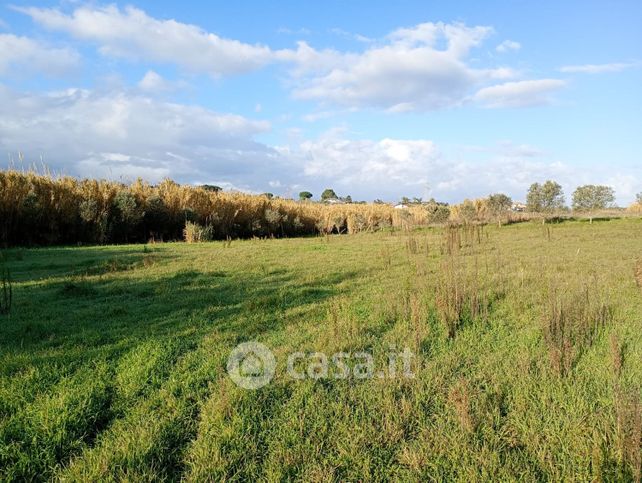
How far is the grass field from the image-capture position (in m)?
2.67

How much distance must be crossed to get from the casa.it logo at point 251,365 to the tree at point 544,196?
3472 cm

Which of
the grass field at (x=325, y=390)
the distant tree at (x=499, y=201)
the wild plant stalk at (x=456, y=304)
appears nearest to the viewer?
the grass field at (x=325, y=390)

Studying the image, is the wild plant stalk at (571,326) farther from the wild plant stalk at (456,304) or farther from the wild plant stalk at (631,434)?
the wild plant stalk at (631,434)

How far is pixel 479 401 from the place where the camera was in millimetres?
3314

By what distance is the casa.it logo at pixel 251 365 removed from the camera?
12.0 ft

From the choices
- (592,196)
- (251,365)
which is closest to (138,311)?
(251,365)

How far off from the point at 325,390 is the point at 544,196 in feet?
125

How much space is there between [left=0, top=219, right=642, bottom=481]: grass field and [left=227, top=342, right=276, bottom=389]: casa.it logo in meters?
0.10

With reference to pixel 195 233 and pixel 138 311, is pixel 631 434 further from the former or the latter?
pixel 195 233

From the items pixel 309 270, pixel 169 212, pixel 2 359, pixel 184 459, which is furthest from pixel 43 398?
pixel 169 212

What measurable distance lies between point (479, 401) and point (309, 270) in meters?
6.08

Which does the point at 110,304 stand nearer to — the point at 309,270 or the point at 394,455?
the point at 309,270

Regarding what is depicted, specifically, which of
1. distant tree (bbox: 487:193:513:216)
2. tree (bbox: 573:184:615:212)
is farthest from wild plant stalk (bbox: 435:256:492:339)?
tree (bbox: 573:184:615:212)

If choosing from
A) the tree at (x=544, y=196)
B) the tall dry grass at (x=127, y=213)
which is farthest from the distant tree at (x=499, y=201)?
the tall dry grass at (x=127, y=213)
